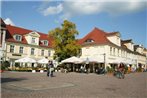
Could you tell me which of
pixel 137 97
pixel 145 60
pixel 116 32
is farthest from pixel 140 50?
pixel 137 97

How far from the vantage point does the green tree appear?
4666 centimetres

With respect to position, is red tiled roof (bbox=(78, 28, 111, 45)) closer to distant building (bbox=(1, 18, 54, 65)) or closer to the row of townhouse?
the row of townhouse

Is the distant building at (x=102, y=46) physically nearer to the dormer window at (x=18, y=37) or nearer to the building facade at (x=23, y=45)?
the building facade at (x=23, y=45)

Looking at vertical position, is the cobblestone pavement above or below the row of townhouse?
below

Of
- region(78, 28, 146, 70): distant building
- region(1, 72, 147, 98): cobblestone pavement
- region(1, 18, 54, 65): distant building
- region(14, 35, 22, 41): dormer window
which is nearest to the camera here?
region(1, 72, 147, 98): cobblestone pavement

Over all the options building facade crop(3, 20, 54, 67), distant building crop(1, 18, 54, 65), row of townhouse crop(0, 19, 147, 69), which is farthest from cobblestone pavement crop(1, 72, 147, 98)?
building facade crop(3, 20, 54, 67)

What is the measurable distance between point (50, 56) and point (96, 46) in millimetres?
13004

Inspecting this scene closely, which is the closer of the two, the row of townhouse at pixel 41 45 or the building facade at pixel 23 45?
the row of townhouse at pixel 41 45

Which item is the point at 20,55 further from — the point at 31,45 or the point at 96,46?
the point at 96,46

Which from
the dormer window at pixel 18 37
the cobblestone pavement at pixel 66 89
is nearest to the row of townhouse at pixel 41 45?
the dormer window at pixel 18 37

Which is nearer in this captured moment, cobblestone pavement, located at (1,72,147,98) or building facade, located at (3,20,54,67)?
cobblestone pavement, located at (1,72,147,98)

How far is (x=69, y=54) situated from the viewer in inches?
1852

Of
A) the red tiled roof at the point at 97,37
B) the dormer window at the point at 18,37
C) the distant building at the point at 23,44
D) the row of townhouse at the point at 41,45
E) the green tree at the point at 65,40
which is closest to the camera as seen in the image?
the green tree at the point at 65,40

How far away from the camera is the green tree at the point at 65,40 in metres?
46.7
